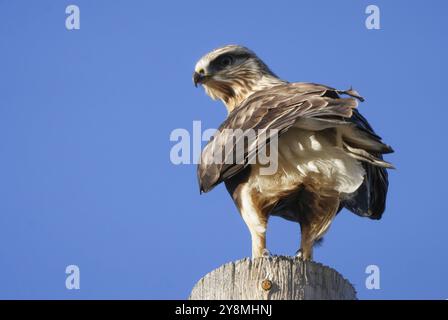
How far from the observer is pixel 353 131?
24.4ft

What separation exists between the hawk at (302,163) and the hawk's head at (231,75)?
3.48 feet

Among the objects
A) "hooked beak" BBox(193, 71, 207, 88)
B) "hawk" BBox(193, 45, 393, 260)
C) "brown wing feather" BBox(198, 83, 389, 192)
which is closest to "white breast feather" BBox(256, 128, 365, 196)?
"hawk" BBox(193, 45, 393, 260)

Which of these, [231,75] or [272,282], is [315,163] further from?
[231,75]

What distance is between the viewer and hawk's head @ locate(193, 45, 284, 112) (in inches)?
365

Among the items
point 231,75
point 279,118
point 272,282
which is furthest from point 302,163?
point 231,75

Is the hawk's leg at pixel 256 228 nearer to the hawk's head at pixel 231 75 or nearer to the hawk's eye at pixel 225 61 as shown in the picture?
the hawk's head at pixel 231 75

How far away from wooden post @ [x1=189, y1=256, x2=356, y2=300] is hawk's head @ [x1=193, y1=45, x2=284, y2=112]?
10.6 feet

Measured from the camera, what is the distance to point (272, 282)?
242 inches

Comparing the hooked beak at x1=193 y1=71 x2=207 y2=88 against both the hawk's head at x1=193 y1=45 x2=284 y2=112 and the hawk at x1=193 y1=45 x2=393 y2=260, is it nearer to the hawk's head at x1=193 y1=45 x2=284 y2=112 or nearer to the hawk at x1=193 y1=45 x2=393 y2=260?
the hawk's head at x1=193 y1=45 x2=284 y2=112

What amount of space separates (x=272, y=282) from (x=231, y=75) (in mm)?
3547

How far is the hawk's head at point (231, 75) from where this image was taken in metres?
9.27
